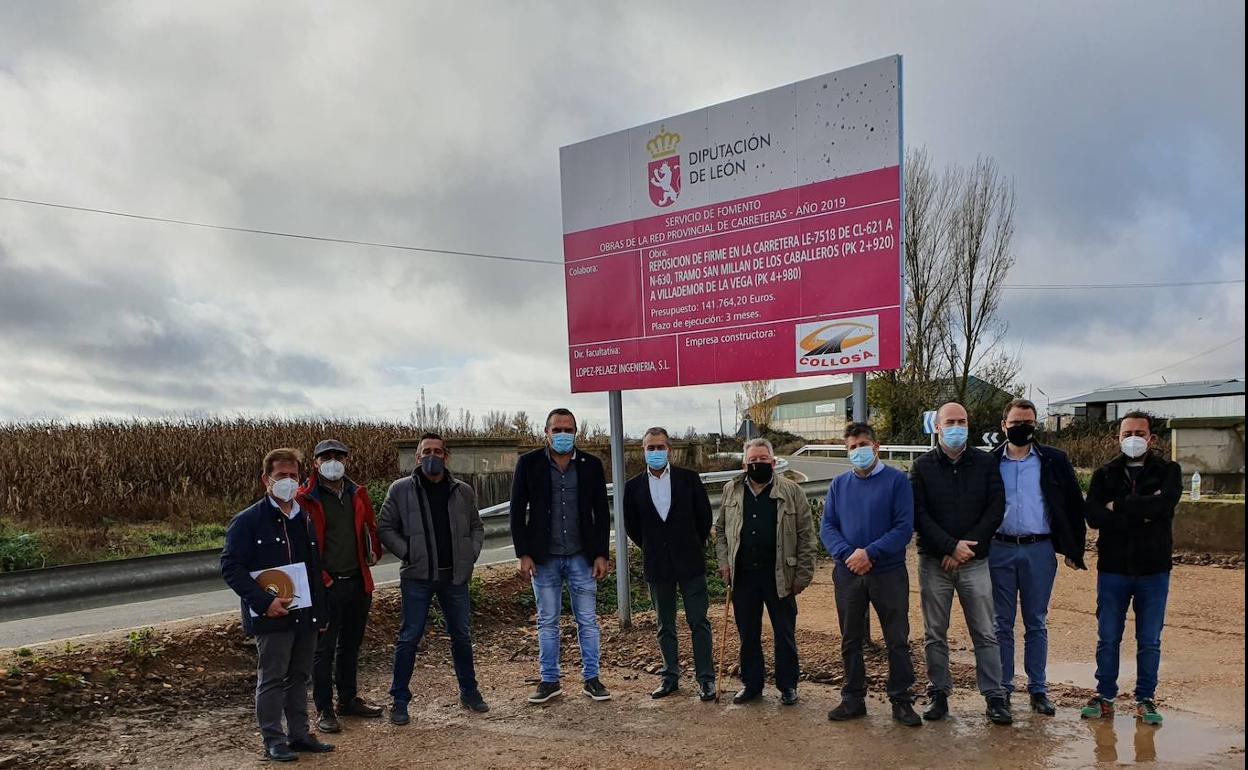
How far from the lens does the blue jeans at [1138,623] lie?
16.9ft

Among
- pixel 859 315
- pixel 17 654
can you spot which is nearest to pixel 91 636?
pixel 17 654

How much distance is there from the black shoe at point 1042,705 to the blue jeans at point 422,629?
3698 millimetres

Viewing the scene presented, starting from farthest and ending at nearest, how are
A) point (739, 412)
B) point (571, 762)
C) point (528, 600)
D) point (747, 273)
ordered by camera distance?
1. point (739, 412)
2. point (528, 600)
3. point (747, 273)
4. point (571, 762)

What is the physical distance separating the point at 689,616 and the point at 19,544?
30.5 ft

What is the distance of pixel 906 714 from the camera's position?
524 cm

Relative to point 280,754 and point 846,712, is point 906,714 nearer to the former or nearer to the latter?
point 846,712

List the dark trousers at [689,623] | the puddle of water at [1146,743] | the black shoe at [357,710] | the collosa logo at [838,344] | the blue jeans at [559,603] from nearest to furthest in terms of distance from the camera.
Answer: the puddle of water at [1146,743]
the black shoe at [357,710]
the dark trousers at [689,623]
the blue jeans at [559,603]
the collosa logo at [838,344]

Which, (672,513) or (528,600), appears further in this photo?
(528,600)

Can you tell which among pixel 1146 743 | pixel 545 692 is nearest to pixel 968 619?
pixel 1146 743

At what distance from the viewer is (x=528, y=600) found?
30.8 ft

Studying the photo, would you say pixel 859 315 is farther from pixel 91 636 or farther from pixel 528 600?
pixel 91 636

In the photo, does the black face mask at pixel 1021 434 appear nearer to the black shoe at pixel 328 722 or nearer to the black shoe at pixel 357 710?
→ the black shoe at pixel 357 710

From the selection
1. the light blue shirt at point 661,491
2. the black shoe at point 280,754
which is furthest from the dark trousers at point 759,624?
the black shoe at point 280,754

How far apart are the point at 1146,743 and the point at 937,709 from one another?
112 centimetres
